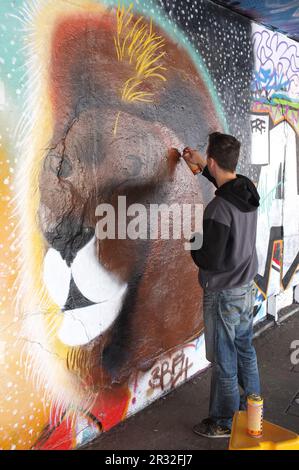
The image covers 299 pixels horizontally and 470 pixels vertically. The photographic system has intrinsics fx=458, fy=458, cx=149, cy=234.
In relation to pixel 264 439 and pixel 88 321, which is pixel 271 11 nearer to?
pixel 88 321

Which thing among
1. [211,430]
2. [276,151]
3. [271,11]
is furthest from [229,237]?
[276,151]

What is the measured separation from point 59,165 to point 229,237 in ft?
3.99

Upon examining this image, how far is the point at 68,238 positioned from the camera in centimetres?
284

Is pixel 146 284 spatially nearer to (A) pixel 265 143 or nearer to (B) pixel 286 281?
(A) pixel 265 143

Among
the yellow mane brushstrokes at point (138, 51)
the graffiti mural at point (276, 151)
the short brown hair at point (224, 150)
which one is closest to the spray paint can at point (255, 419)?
the short brown hair at point (224, 150)

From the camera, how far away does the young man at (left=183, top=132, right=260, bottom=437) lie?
3064 mm

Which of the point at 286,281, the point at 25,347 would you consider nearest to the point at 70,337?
the point at 25,347

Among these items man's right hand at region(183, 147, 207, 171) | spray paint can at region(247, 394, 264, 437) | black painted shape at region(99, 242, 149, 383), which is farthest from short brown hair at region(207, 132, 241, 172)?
spray paint can at region(247, 394, 264, 437)

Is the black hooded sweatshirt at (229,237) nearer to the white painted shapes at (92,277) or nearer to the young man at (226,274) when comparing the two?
the young man at (226,274)

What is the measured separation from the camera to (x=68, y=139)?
2758mm

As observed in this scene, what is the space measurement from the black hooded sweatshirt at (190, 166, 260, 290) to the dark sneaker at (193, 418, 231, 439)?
1.02 m

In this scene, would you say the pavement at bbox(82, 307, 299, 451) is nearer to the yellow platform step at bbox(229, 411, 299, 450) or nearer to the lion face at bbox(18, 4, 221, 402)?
the lion face at bbox(18, 4, 221, 402)

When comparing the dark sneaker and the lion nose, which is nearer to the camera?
the lion nose

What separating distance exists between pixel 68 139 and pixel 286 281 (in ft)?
14.3
